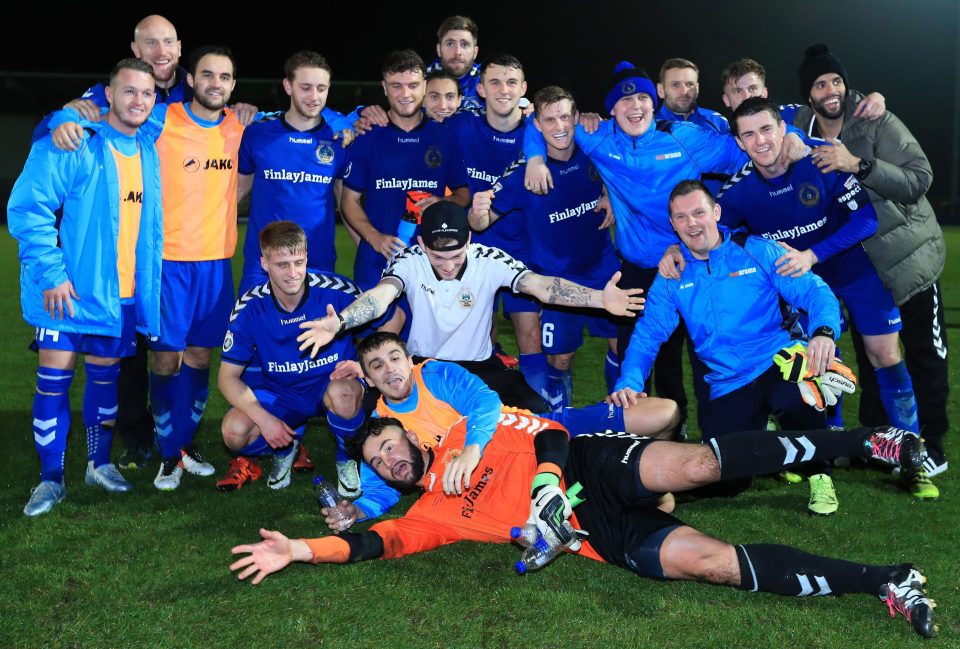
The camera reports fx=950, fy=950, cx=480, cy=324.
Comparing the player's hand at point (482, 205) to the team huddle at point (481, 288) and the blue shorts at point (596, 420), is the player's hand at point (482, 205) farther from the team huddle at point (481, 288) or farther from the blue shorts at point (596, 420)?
the blue shorts at point (596, 420)

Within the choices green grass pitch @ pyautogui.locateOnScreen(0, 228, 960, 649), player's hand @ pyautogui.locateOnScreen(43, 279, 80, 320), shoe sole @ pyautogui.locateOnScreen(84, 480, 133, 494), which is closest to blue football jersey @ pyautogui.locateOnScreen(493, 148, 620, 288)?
green grass pitch @ pyautogui.locateOnScreen(0, 228, 960, 649)

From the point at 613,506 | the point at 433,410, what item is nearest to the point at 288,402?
the point at 433,410

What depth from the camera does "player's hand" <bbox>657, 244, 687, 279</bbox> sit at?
15.9 ft

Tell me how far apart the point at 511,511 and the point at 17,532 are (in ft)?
8.01

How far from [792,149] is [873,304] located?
102 centimetres

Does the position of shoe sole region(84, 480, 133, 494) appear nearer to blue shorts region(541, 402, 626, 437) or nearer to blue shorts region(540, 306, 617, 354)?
blue shorts region(541, 402, 626, 437)

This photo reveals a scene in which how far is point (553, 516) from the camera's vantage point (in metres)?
3.63

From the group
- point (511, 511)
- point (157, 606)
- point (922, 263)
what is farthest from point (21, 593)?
point (922, 263)

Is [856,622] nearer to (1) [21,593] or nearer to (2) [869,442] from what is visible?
(2) [869,442]

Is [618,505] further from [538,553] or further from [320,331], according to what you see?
[320,331]

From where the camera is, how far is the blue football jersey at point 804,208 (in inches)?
197

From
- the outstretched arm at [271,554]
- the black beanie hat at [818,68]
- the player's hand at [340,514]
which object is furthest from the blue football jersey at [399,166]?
the outstretched arm at [271,554]

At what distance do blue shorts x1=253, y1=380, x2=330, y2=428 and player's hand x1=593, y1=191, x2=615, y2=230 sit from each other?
1.94 m

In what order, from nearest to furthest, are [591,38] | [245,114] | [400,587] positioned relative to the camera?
1. [400,587]
2. [245,114]
3. [591,38]
